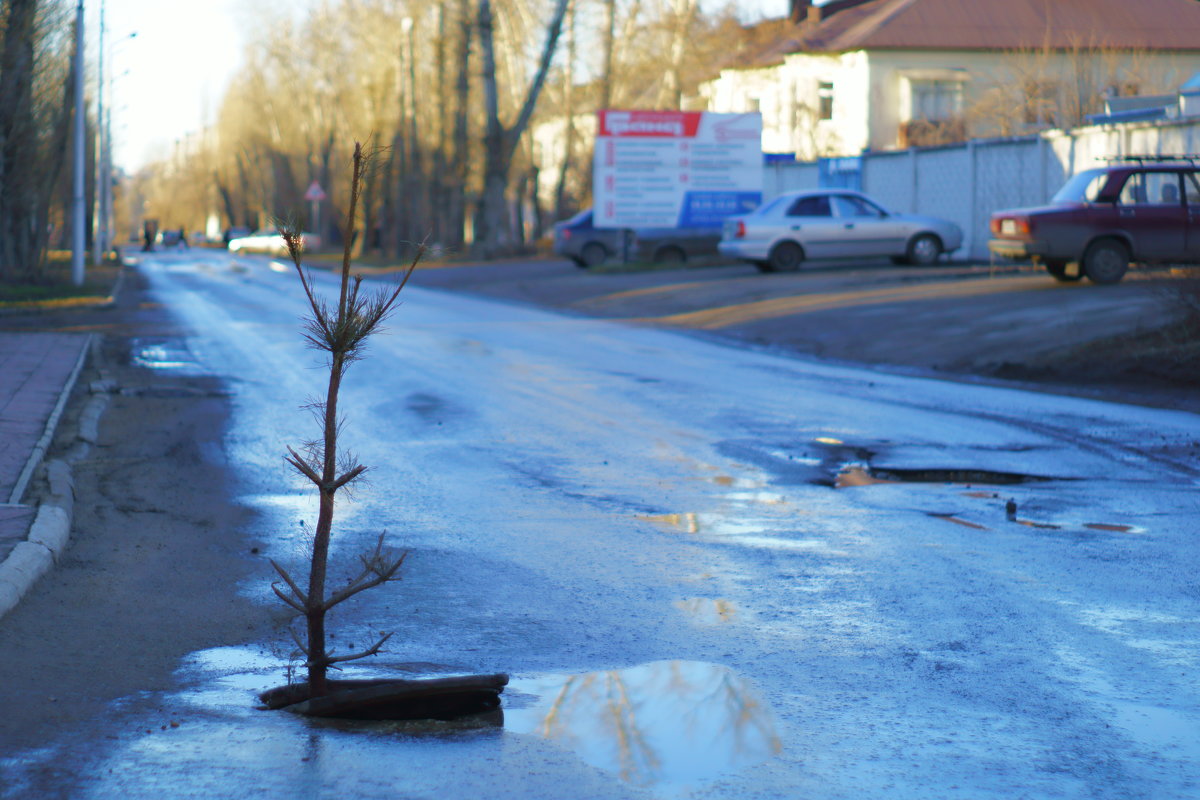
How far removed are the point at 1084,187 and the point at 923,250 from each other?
824 centimetres

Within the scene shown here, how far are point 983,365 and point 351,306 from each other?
12816 millimetres

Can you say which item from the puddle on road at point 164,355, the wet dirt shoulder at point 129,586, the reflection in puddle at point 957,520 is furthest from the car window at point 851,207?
the reflection in puddle at point 957,520

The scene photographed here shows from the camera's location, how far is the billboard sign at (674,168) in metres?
36.5

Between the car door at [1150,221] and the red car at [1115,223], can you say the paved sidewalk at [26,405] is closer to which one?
the red car at [1115,223]

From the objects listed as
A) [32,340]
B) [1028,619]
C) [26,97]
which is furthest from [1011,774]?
[26,97]

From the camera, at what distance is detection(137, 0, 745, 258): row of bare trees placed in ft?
166

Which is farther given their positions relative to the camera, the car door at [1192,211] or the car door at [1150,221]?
the car door at [1192,211]

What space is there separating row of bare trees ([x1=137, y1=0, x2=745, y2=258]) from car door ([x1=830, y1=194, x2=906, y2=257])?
13.6 metres

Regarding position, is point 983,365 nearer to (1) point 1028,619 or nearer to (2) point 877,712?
(1) point 1028,619

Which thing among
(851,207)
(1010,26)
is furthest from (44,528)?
(1010,26)

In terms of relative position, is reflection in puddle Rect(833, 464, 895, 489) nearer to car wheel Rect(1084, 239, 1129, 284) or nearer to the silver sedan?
car wheel Rect(1084, 239, 1129, 284)

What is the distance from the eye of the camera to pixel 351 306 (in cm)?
455

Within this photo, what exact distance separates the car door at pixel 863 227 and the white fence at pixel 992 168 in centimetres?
226

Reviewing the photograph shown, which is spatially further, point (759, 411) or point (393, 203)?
point (393, 203)
